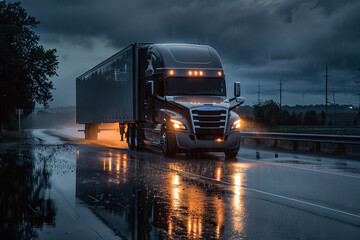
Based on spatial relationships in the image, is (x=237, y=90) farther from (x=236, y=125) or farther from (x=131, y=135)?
(x=131, y=135)

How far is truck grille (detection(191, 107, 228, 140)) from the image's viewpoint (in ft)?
55.7

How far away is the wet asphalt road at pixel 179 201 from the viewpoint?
21.0ft

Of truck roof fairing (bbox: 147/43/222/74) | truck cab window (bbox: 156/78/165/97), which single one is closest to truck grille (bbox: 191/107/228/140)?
truck cab window (bbox: 156/78/165/97)

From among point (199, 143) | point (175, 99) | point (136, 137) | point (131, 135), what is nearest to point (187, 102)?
point (175, 99)

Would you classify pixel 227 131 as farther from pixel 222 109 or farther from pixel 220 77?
pixel 220 77

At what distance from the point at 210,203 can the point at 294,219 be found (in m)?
1.65

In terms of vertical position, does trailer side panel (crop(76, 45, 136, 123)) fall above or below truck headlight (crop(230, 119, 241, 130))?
above

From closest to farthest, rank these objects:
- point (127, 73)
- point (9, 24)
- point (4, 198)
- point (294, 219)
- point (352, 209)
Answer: point (294, 219), point (352, 209), point (4, 198), point (127, 73), point (9, 24)

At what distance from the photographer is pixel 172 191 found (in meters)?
9.69

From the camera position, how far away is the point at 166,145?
17.8 m

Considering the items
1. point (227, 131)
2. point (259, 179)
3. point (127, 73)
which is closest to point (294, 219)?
point (259, 179)

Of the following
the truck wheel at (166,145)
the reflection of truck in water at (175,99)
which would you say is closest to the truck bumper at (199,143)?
the reflection of truck in water at (175,99)

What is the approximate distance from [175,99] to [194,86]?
1111 mm

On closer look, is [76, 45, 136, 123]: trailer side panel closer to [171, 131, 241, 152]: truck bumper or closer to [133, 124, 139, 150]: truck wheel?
[133, 124, 139, 150]: truck wheel
